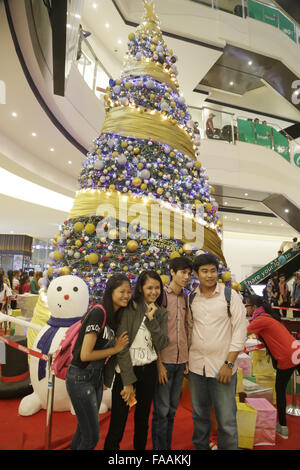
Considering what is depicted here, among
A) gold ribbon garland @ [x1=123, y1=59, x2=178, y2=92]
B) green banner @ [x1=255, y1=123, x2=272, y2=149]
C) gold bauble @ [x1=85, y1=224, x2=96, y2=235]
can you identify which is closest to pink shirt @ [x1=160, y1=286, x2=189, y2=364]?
gold bauble @ [x1=85, y1=224, x2=96, y2=235]

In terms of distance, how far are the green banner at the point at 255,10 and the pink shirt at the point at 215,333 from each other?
531 inches

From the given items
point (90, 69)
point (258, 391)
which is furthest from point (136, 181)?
point (90, 69)

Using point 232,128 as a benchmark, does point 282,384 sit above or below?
below

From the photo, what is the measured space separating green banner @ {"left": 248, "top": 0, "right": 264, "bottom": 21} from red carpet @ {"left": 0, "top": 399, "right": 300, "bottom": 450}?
45.2 feet

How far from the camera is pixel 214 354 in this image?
188cm

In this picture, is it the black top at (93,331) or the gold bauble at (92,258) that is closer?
the black top at (93,331)

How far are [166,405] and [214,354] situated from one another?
0.48 metres

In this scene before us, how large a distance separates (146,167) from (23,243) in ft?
54.7

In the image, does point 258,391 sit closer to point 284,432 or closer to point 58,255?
point 284,432

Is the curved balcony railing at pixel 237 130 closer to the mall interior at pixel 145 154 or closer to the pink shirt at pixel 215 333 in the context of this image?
the mall interior at pixel 145 154

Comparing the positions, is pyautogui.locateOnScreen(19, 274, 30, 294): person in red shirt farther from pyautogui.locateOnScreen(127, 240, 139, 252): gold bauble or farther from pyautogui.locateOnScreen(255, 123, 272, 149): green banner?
pyautogui.locateOnScreen(255, 123, 272, 149): green banner

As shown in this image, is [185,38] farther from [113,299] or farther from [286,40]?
[113,299]

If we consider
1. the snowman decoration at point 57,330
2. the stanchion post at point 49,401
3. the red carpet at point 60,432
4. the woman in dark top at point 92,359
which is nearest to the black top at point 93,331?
the woman in dark top at point 92,359

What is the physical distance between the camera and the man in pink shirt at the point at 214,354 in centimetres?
181
